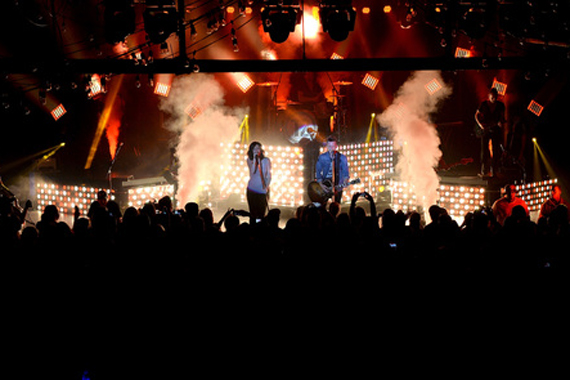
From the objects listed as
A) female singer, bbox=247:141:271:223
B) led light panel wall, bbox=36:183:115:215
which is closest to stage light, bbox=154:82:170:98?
led light panel wall, bbox=36:183:115:215

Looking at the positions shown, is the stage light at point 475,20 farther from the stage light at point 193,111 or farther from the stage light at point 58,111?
the stage light at point 58,111

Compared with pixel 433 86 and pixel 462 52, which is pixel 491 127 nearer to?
pixel 462 52

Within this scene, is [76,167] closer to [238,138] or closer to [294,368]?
[238,138]

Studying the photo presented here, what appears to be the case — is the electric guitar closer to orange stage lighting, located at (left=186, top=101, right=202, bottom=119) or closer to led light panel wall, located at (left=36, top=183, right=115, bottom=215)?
led light panel wall, located at (left=36, top=183, right=115, bottom=215)

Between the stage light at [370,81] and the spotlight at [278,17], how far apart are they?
30.6 feet

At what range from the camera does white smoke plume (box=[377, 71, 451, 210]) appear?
14.3 metres

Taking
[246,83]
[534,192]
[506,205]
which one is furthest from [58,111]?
→ [534,192]

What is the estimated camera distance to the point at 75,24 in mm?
14641

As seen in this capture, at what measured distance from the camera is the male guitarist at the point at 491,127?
512 inches

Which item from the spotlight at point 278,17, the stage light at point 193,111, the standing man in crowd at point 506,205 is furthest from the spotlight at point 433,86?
the spotlight at point 278,17

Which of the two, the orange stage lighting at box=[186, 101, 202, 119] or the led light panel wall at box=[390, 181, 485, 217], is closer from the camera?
the led light panel wall at box=[390, 181, 485, 217]

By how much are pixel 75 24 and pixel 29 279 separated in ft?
36.4

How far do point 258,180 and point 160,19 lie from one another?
10.8 feet

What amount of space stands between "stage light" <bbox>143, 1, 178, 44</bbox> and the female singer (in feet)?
8.83
